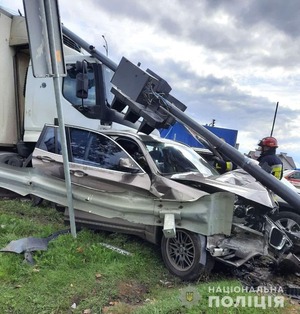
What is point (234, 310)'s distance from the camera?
10.6ft

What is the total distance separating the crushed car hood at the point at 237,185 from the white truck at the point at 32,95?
2.76 metres

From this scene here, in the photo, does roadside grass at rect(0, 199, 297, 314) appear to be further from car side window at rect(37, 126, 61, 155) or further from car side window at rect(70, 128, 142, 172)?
car side window at rect(37, 126, 61, 155)

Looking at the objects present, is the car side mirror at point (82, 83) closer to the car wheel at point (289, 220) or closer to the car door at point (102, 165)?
the car door at point (102, 165)

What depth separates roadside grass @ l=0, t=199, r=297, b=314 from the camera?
3234 mm

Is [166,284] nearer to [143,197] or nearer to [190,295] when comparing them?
[190,295]

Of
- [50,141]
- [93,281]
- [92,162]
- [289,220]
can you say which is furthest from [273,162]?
[93,281]

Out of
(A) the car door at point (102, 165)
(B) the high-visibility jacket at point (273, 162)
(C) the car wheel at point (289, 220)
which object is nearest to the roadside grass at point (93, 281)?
(A) the car door at point (102, 165)

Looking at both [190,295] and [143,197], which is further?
[143,197]

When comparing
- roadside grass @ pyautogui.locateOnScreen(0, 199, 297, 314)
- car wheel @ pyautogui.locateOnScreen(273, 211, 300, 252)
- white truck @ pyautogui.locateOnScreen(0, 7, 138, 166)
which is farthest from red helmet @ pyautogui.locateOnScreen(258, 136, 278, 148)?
roadside grass @ pyautogui.locateOnScreen(0, 199, 297, 314)

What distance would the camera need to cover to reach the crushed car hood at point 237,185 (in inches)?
160

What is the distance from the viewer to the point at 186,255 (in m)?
4.16

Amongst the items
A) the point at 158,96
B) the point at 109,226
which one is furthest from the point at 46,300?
the point at 158,96

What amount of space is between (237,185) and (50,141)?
323cm

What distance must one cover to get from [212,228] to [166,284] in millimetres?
850
